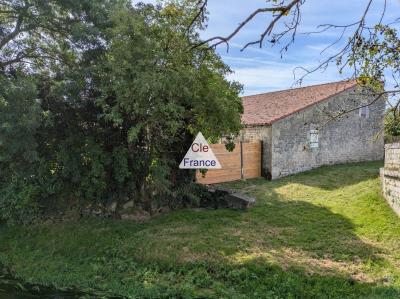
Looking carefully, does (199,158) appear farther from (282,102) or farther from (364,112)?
(364,112)

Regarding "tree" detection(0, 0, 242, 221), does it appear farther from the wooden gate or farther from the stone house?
the stone house

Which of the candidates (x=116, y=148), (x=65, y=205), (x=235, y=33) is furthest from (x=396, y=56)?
(x=65, y=205)

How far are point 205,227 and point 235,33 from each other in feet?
23.1

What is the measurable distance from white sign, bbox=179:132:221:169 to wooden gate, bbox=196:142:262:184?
4.05 m

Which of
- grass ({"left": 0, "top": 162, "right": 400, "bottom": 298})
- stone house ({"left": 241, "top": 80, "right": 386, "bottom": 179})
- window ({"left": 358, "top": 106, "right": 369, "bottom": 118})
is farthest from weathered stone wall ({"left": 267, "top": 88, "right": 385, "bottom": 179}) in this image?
grass ({"left": 0, "top": 162, "right": 400, "bottom": 298})

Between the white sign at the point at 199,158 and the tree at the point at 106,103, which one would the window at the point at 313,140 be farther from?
the white sign at the point at 199,158

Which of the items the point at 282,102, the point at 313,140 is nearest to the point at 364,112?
the point at 313,140

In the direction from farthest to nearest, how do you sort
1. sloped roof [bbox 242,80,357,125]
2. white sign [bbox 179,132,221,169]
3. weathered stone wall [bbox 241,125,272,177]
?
sloped roof [bbox 242,80,357,125] < weathered stone wall [bbox 241,125,272,177] < white sign [bbox 179,132,221,169]

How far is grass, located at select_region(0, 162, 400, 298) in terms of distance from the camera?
23.7 feet

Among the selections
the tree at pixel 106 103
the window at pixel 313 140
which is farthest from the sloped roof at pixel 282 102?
the tree at pixel 106 103

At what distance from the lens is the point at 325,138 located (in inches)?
776

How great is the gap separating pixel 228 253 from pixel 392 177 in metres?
5.81

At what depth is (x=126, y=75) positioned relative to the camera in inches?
379

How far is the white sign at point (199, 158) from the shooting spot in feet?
36.7
